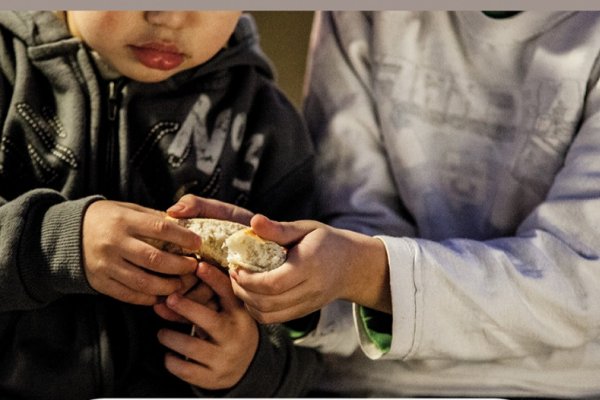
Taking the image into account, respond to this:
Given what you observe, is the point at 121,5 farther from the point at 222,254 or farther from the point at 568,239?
the point at 568,239

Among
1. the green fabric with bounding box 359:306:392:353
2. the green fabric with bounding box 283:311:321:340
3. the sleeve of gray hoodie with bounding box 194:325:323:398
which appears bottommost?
the sleeve of gray hoodie with bounding box 194:325:323:398

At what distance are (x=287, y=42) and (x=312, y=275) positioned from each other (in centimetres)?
24

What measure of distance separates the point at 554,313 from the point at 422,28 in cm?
22

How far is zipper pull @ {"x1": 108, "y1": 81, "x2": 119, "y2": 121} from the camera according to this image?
21.7 inches

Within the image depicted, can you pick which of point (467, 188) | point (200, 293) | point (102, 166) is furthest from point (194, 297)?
point (467, 188)

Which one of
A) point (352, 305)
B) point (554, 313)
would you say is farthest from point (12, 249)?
point (554, 313)

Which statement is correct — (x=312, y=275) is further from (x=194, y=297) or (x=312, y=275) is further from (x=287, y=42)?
(x=287, y=42)

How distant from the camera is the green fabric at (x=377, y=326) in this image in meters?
0.54

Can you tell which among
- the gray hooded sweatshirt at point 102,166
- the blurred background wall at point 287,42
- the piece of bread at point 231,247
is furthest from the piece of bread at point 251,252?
the blurred background wall at point 287,42

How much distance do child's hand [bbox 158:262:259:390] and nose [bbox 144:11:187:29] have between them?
0.54 feet

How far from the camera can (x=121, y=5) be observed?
522 mm

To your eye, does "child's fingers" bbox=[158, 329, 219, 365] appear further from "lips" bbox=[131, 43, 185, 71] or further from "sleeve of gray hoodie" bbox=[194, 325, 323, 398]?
"lips" bbox=[131, 43, 185, 71]

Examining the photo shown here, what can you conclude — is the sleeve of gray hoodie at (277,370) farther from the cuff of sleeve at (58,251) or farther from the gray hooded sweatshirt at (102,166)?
the cuff of sleeve at (58,251)

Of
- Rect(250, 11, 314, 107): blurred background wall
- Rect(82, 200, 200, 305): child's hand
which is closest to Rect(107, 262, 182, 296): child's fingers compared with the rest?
Rect(82, 200, 200, 305): child's hand
